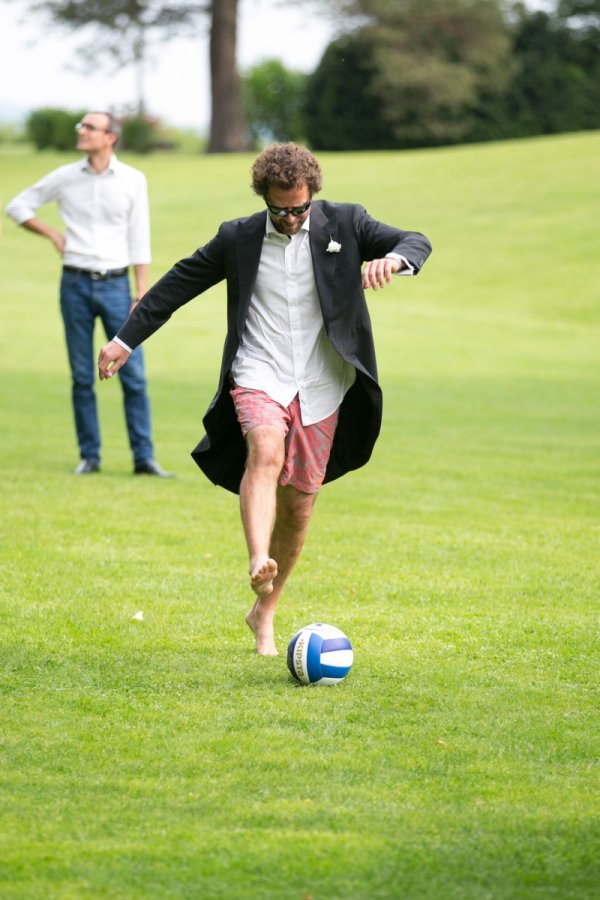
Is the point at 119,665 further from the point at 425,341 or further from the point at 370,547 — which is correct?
the point at 425,341

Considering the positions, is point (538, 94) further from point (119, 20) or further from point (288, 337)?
point (288, 337)

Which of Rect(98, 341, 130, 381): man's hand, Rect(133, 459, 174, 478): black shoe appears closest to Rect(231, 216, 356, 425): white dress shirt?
Rect(98, 341, 130, 381): man's hand

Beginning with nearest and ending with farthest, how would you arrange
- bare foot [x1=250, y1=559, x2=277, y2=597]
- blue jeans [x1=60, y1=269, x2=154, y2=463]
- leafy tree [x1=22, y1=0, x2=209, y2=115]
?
1. bare foot [x1=250, y1=559, x2=277, y2=597]
2. blue jeans [x1=60, y1=269, x2=154, y2=463]
3. leafy tree [x1=22, y1=0, x2=209, y2=115]

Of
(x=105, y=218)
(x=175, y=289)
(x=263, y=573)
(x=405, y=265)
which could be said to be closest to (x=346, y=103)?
(x=105, y=218)

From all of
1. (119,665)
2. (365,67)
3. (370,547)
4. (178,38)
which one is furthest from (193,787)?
(365,67)

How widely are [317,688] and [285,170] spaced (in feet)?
7.07

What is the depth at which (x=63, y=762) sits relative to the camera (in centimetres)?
481

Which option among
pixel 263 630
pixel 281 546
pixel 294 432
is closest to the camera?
pixel 294 432

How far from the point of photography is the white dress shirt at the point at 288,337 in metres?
6.21

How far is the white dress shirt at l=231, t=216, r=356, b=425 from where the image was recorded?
6.21 metres

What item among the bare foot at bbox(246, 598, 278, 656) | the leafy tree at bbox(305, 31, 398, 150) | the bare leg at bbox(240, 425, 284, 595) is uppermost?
the bare leg at bbox(240, 425, 284, 595)

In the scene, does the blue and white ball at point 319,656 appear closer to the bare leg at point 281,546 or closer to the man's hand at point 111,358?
the bare leg at point 281,546

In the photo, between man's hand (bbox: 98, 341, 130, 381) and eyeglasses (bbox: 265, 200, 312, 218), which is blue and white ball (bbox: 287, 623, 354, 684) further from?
eyeglasses (bbox: 265, 200, 312, 218)

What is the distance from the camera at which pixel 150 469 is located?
11.8 meters
